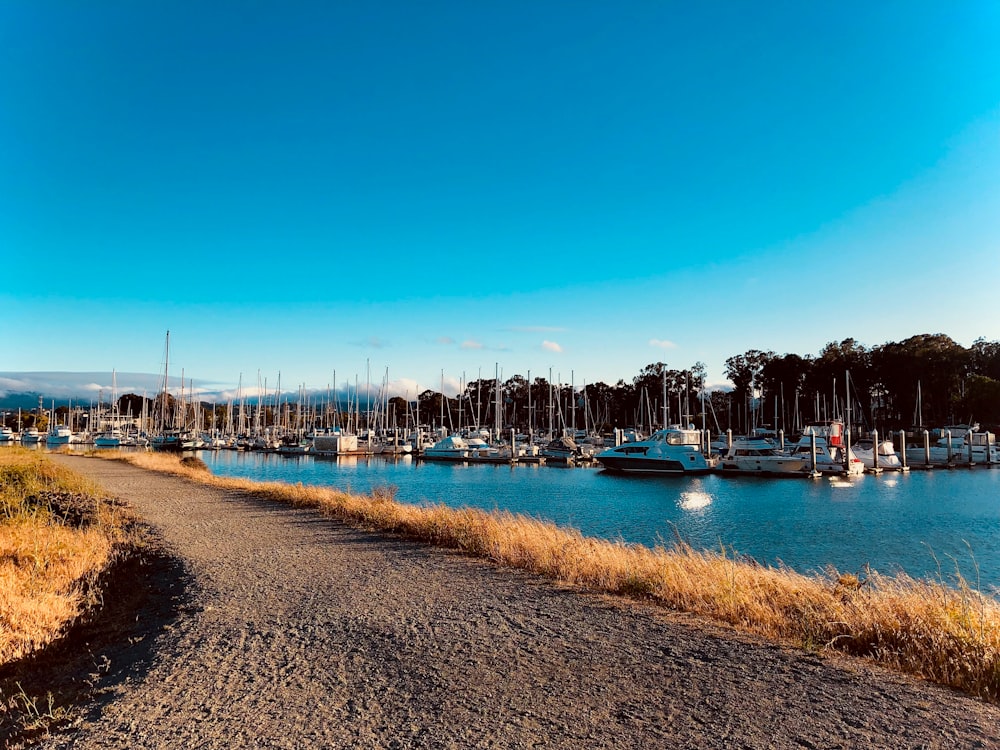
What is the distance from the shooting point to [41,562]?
36.0ft

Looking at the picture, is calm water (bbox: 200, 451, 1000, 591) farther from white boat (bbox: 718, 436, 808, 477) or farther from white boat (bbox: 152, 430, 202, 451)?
white boat (bbox: 152, 430, 202, 451)

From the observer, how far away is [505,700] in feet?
17.9

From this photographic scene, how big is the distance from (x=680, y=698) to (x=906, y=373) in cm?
9092

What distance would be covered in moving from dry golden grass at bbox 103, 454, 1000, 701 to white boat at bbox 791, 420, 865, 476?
45372 mm

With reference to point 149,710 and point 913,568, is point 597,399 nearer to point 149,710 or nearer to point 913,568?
point 913,568

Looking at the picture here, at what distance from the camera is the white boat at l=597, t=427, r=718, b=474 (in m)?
51.5

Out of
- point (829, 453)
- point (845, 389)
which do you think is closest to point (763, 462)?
point (829, 453)

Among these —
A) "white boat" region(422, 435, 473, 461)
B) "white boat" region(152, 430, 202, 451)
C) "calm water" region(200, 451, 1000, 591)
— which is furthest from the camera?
"white boat" region(152, 430, 202, 451)

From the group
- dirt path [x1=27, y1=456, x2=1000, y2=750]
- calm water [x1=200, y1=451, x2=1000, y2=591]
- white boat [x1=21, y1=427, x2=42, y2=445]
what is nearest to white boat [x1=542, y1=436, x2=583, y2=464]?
calm water [x1=200, y1=451, x2=1000, y2=591]

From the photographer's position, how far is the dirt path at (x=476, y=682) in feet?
15.9

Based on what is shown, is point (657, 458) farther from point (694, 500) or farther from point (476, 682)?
point (476, 682)

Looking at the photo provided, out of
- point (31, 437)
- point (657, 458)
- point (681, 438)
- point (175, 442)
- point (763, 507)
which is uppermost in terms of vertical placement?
point (681, 438)

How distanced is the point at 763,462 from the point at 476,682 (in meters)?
51.8

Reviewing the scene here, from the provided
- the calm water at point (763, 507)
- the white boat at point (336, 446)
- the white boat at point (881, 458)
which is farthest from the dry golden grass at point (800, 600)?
the white boat at point (336, 446)
